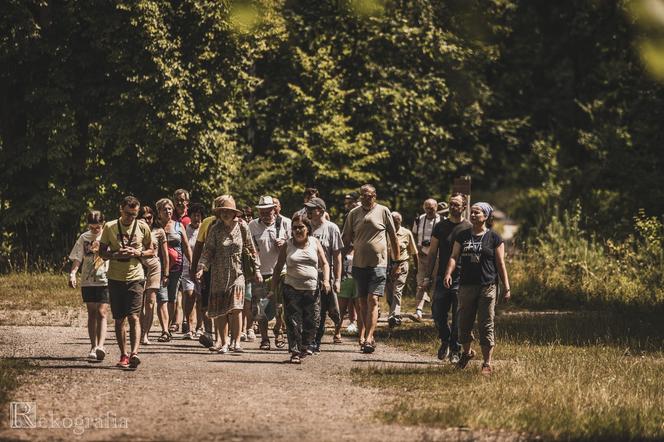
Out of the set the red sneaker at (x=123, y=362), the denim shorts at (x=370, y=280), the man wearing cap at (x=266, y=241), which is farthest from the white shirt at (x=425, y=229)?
the red sneaker at (x=123, y=362)

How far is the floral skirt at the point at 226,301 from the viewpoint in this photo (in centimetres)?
1323

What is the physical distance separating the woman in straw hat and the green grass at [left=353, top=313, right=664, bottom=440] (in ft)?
6.84

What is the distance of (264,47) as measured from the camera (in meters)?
29.3

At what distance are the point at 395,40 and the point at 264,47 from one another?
20.4 ft

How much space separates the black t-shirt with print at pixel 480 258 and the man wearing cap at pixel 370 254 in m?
2.00

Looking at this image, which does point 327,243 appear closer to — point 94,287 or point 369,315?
point 369,315

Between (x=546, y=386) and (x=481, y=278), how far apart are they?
1669mm

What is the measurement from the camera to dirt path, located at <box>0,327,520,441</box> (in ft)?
27.1

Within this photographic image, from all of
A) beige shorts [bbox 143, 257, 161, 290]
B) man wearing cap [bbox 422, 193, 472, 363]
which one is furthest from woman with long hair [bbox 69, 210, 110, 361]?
man wearing cap [bbox 422, 193, 472, 363]

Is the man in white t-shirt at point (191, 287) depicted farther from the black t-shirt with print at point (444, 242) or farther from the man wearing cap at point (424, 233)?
the man wearing cap at point (424, 233)

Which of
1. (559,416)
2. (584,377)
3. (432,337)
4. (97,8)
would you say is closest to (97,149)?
(97,8)

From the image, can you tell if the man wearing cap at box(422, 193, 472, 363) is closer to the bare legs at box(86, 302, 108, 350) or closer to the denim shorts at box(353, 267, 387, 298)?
the denim shorts at box(353, 267, 387, 298)

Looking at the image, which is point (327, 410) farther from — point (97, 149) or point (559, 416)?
point (97, 149)

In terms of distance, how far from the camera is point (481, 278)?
39.6ft
